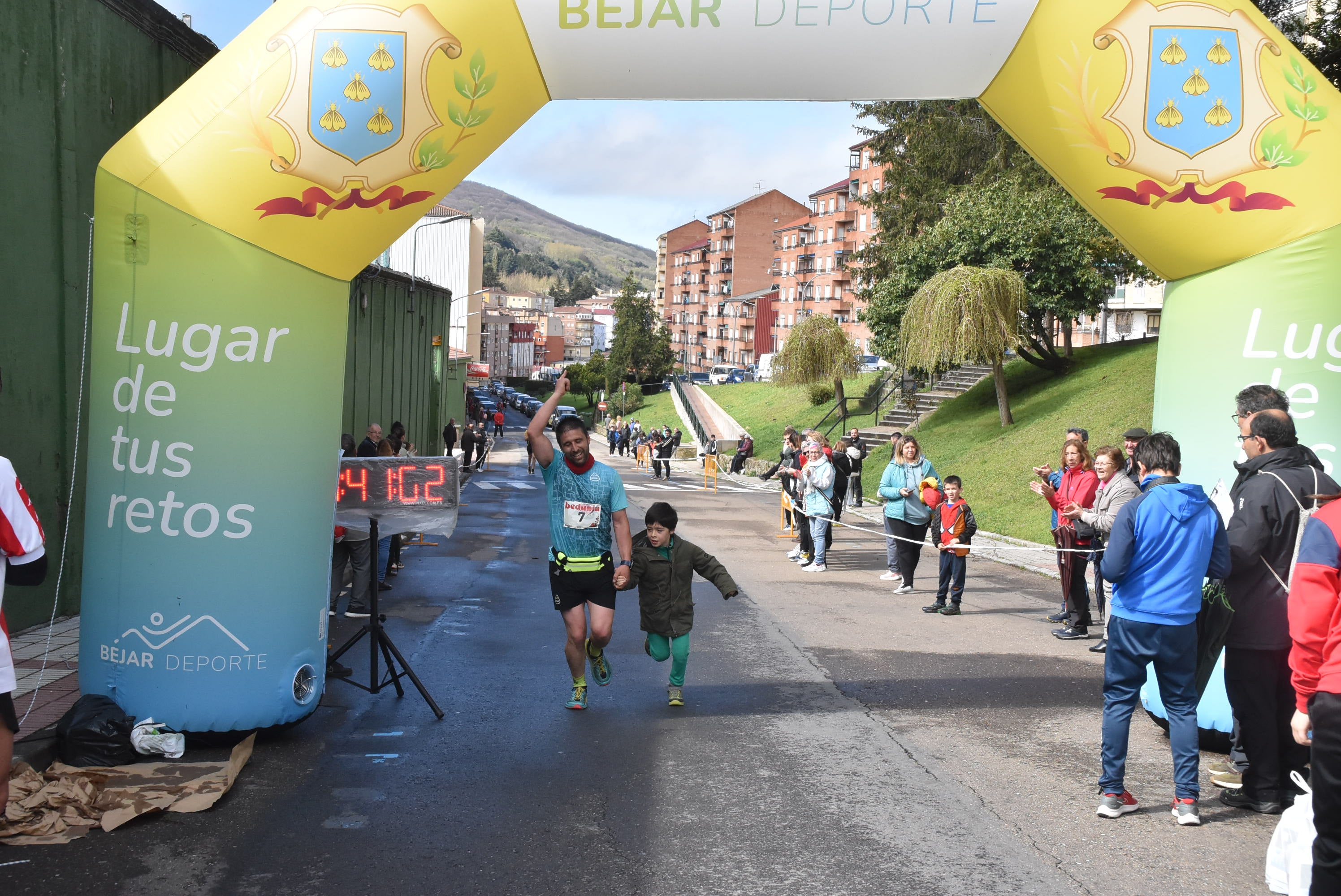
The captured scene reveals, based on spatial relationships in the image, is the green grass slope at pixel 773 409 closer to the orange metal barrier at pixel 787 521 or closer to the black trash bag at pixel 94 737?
the orange metal barrier at pixel 787 521

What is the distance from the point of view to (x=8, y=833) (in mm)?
4746

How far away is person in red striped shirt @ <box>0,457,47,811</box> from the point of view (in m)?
4.35

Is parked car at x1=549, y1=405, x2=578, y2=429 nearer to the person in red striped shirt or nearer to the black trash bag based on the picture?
the person in red striped shirt

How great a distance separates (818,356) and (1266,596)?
1383 inches

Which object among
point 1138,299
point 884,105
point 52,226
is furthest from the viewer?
point 1138,299

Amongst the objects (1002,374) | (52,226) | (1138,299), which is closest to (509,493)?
(1002,374)

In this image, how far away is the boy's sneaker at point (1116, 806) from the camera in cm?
532

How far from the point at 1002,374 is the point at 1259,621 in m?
24.9

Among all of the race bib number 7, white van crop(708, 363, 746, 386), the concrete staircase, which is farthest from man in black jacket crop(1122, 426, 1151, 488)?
white van crop(708, 363, 746, 386)

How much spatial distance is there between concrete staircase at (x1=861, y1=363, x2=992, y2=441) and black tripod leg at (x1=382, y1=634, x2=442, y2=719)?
91.7 feet

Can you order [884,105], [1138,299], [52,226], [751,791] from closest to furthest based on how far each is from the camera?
[751,791], [52,226], [884,105], [1138,299]

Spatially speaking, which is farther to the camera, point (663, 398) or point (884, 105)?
point (663, 398)

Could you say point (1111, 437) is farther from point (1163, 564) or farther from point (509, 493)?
point (1163, 564)

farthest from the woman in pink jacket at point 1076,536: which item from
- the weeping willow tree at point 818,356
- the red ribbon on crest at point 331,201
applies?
the weeping willow tree at point 818,356
